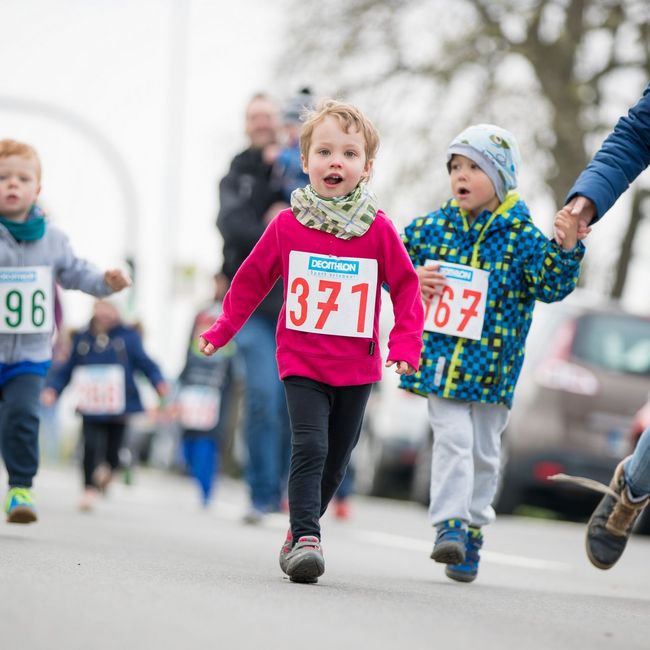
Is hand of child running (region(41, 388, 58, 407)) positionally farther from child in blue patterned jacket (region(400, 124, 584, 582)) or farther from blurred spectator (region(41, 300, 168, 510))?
child in blue patterned jacket (region(400, 124, 584, 582))

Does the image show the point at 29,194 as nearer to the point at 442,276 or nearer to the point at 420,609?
the point at 442,276

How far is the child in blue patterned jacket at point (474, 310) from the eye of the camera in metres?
6.79

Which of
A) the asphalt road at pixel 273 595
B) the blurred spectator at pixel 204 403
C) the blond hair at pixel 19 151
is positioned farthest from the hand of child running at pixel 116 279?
the blurred spectator at pixel 204 403

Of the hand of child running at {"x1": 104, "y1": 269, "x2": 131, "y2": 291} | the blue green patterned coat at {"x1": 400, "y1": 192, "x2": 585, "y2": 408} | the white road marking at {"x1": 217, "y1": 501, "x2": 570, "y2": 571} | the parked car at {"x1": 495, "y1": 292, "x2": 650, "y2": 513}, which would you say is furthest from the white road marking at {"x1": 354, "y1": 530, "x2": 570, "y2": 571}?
the hand of child running at {"x1": 104, "y1": 269, "x2": 131, "y2": 291}

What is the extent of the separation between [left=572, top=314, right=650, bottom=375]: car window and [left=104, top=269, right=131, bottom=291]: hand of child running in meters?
5.27

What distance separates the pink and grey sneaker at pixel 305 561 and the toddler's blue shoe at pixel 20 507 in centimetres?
162

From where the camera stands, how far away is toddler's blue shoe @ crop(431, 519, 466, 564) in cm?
654

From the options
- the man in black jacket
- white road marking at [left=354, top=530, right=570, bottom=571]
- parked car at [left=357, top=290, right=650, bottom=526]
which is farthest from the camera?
parked car at [left=357, top=290, right=650, bottom=526]

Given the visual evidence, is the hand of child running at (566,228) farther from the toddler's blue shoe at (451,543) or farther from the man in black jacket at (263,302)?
the man in black jacket at (263,302)

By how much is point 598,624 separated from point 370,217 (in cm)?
172

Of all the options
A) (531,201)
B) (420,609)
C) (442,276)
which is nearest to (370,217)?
(442,276)

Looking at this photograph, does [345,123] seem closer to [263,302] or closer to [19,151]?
[19,151]

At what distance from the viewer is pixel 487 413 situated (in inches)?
275

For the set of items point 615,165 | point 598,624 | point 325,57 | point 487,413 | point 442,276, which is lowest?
point 598,624
